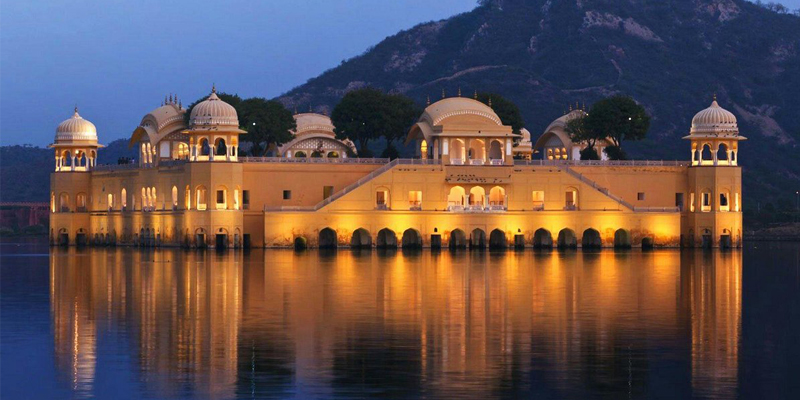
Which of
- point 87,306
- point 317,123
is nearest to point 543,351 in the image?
point 87,306

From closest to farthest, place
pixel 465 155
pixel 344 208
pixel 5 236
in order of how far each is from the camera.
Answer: pixel 344 208, pixel 465 155, pixel 5 236

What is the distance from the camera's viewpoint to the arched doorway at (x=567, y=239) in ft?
237

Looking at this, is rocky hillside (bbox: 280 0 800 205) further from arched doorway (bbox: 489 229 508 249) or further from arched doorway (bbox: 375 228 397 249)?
arched doorway (bbox: 375 228 397 249)

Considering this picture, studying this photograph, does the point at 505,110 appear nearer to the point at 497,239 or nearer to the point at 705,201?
the point at 497,239

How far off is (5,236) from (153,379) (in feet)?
293

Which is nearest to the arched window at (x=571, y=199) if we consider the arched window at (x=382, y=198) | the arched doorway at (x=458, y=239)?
the arched doorway at (x=458, y=239)

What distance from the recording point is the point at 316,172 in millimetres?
73250

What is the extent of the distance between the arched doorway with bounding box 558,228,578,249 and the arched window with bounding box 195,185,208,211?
17920 millimetres

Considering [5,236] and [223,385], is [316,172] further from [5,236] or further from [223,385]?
[223,385]

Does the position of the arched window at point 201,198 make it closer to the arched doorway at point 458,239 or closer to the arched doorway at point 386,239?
the arched doorway at point 386,239

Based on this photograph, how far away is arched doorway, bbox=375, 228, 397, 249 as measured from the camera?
233 ft

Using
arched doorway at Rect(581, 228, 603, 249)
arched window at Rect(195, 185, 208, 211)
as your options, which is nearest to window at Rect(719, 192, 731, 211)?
arched doorway at Rect(581, 228, 603, 249)

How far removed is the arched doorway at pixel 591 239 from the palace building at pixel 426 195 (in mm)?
83

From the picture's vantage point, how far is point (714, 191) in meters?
75.0
